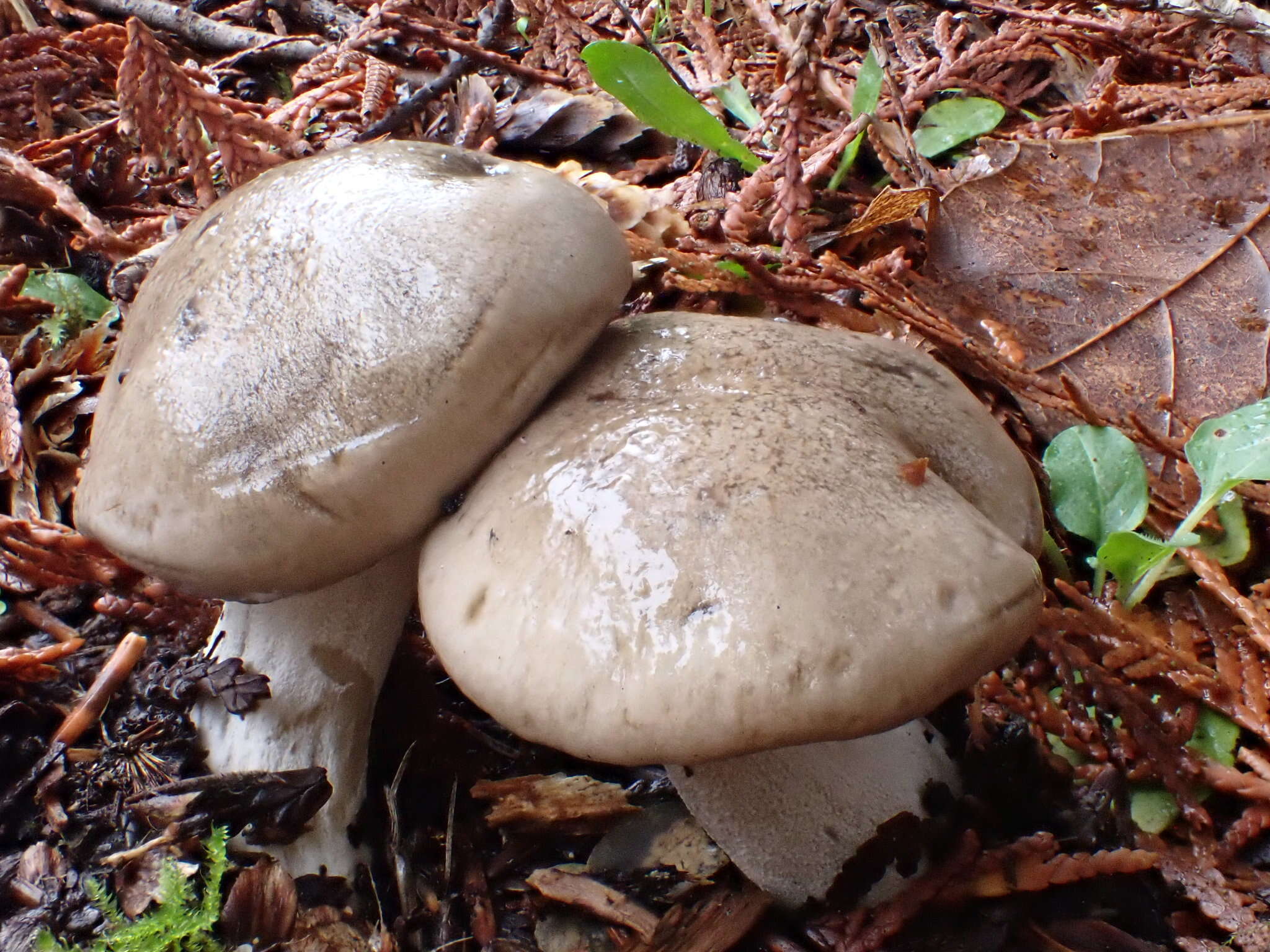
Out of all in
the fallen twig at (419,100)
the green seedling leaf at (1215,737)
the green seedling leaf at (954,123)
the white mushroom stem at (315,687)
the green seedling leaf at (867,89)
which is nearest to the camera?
the green seedling leaf at (1215,737)

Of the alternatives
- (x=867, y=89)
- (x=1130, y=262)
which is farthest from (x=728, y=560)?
(x=867, y=89)

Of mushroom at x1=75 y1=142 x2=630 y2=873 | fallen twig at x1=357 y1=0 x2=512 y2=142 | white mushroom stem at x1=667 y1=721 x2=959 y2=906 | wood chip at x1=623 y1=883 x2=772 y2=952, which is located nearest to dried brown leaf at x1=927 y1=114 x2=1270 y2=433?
white mushroom stem at x1=667 y1=721 x2=959 y2=906

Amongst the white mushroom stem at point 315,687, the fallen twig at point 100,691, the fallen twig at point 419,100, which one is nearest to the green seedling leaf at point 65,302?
the fallen twig at point 419,100

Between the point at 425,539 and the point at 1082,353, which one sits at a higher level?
the point at 425,539

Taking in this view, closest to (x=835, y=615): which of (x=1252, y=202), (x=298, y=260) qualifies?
(x=298, y=260)

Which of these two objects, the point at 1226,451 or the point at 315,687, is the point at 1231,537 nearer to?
the point at 1226,451

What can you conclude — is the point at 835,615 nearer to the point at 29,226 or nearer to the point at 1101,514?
the point at 1101,514

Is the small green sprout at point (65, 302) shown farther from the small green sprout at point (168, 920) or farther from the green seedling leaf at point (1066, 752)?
the green seedling leaf at point (1066, 752)
